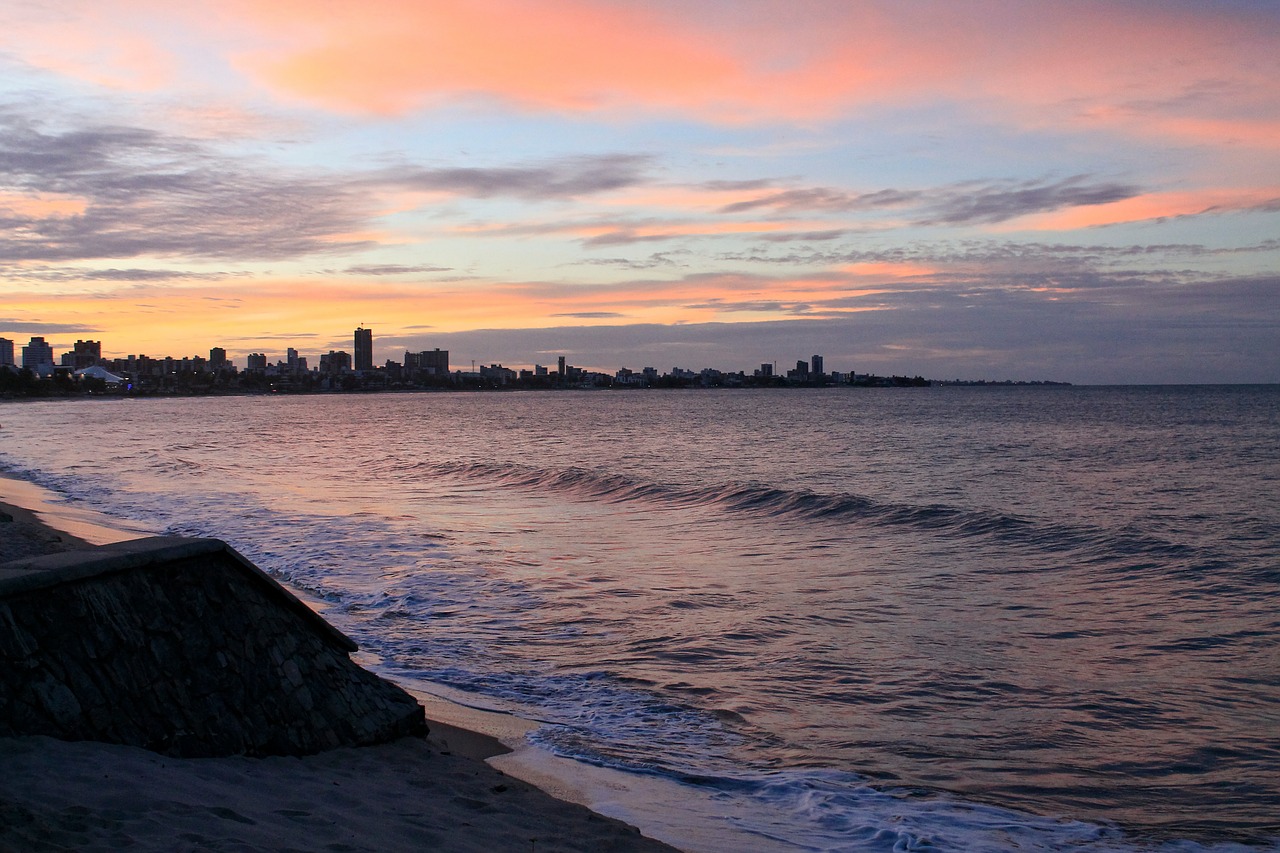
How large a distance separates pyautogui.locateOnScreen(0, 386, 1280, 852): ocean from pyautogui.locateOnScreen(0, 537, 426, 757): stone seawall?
1861mm

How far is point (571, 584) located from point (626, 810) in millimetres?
7726

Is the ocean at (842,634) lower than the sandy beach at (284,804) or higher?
lower

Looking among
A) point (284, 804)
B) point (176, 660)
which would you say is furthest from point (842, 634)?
point (176, 660)

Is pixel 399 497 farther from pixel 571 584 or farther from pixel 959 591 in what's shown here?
pixel 959 591

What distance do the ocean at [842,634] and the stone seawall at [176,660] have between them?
73.3 inches

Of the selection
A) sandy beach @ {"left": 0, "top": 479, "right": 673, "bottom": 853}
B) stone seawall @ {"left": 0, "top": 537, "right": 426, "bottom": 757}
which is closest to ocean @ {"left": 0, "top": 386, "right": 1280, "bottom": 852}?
sandy beach @ {"left": 0, "top": 479, "right": 673, "bottom": 853}

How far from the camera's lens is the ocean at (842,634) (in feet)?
21.3

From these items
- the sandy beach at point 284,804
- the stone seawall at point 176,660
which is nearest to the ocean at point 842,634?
the sandy beach at point 284,804

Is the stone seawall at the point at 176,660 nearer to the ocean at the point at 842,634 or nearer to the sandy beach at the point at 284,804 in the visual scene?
the sandy beach at the point at 284,804

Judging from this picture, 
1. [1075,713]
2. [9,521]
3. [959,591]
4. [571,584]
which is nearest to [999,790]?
[1075,713]

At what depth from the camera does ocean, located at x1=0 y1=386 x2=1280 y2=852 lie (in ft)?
21.3

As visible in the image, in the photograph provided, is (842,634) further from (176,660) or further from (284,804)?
(176,660)

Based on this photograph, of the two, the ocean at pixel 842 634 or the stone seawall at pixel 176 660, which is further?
the ocean at pixel 842 634

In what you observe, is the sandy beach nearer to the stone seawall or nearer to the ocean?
the stone seawall
